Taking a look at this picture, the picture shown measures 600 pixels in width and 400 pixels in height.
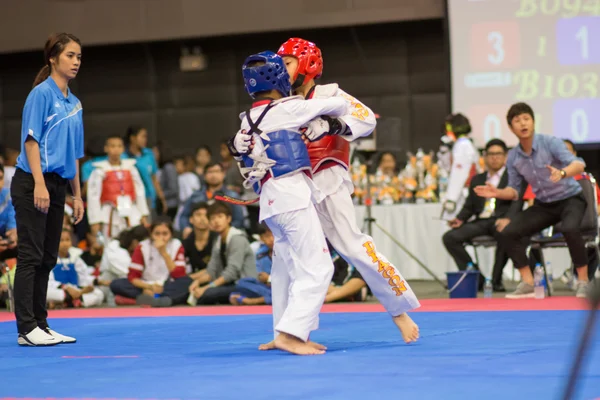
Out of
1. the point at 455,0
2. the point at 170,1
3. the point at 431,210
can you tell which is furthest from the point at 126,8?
the point at 431,210

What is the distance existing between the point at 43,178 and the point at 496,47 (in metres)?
7.10

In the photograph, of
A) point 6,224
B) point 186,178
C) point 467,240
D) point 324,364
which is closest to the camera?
point 324,364

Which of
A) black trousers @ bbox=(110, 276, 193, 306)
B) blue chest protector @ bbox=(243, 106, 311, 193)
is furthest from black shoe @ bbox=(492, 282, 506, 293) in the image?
blue chest protector @ bbox=(243, 106, 311, 193)

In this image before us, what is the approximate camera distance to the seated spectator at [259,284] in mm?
7344

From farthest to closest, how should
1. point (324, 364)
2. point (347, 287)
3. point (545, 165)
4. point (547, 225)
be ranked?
point (347, 287)
point (547, 225)
point (545, 165)
point (324, 364)

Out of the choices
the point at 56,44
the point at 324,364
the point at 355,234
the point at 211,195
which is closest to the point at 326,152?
the point at 355,234

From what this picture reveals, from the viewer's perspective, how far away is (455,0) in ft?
33.9

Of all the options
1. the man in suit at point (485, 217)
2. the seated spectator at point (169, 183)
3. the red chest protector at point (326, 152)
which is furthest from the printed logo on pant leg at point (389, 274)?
the seated spectator at point (169, 183)

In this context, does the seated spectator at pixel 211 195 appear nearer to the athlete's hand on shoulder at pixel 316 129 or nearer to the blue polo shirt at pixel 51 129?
the blue polo shirt at pixel 51 129

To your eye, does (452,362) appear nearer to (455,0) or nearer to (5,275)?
(5,275)

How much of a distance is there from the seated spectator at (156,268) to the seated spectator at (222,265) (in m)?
0.19

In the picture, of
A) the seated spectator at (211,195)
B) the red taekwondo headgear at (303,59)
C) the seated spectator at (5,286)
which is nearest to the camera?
the red taekwondo headgear at (303,59)

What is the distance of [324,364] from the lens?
3.30m

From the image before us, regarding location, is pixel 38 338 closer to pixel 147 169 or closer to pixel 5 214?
pixel 5 214
